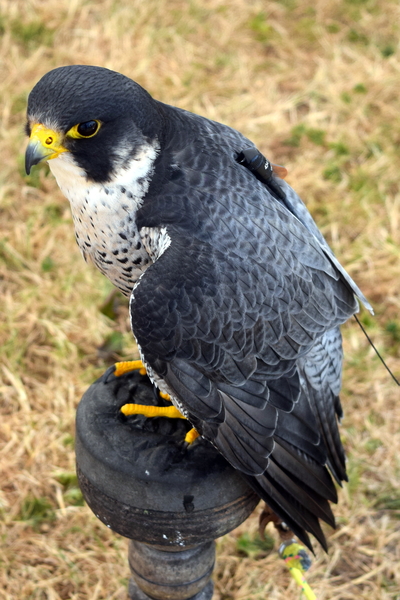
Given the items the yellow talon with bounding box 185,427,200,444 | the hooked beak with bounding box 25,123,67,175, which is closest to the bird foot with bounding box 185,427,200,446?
the yellow talon with bounding box 185,427,200,444

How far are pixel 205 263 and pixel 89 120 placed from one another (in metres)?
0.62

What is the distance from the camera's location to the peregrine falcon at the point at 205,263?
2203 millimetres

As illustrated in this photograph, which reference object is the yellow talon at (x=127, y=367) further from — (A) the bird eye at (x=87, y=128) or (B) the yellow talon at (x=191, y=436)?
(A) the bird eye at (x=87, y=128)

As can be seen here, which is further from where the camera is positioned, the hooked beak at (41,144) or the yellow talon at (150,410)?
the yellow talon at (150,410)

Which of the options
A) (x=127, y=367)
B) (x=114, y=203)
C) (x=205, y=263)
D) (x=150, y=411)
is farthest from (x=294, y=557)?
(x=114, y=203)

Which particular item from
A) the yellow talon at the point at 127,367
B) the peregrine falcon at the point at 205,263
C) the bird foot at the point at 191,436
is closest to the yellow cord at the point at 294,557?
the peregrine falcon at the point at 205,263

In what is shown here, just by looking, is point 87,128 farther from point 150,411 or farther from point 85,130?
point 150,411

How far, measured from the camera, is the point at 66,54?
20.1 feet

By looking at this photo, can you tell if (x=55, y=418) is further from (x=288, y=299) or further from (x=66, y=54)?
(x=66, y=54)

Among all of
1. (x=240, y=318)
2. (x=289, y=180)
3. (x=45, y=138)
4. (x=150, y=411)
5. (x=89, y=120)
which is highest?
(x=89, y=120)

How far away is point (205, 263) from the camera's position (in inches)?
88.9

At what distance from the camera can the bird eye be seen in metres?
2.20

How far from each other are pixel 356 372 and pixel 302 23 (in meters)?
4.50

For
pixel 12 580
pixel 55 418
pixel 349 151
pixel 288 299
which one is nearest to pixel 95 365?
pixel 55 418
